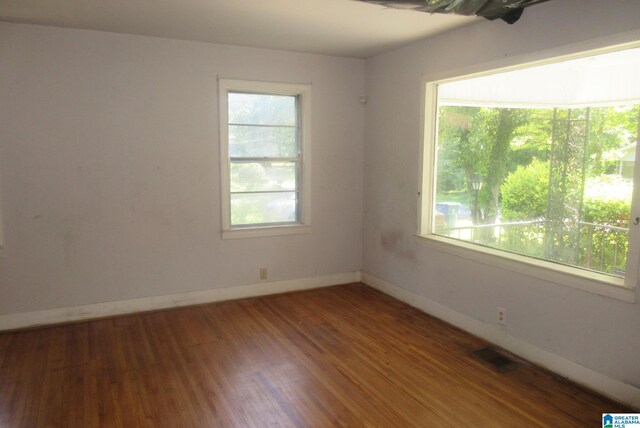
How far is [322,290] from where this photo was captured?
15.6 ft

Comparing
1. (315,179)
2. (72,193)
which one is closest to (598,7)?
(315,179)

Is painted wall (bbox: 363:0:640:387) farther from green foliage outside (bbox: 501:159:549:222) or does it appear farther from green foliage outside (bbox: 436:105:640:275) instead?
green foliage outside (bbox: 501:159:549:222)

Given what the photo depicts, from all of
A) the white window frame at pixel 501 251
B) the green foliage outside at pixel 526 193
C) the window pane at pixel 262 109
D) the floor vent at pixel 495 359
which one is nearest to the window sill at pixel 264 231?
the window pane at pixel 262 109

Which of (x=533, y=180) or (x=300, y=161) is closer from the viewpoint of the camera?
(x=533, y=180)

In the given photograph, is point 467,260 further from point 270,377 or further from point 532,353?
point 270,377

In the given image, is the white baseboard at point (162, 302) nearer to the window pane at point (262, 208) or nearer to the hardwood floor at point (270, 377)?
the hardwood floor at point (270, 377)

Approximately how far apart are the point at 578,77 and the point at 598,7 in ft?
2.02

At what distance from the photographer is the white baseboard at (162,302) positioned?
370 centimetres

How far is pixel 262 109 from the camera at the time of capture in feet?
14.5

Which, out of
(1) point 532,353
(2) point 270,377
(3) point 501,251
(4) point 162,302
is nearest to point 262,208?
(4) point 162,302

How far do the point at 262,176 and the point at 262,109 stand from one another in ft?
2.19

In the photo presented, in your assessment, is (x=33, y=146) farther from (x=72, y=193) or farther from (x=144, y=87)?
(x=144, y=87)

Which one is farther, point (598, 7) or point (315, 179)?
point (315, 179)
